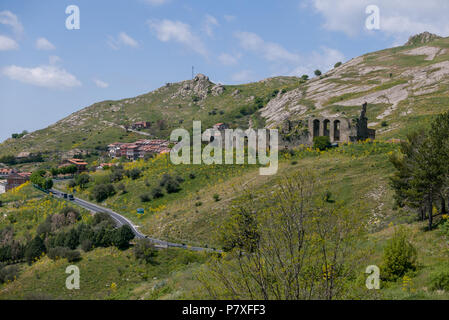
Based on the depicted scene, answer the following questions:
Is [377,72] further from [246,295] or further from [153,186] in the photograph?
[246,295]

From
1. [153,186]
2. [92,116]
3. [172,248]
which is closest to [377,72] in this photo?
[153,186]

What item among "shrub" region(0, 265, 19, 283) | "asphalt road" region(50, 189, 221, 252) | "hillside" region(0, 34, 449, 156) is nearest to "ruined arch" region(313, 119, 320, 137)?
"hillside" region(0, 34, 449, 156)

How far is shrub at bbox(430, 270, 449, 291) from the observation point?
12.4 m

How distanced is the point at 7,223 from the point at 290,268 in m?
61.6

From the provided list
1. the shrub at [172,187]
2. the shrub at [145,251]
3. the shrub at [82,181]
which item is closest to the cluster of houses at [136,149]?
the shrub at [82,181]

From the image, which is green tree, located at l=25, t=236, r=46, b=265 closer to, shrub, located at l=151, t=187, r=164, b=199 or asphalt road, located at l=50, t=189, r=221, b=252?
asphalt road, located at l=50, t=189, r=221, b=252

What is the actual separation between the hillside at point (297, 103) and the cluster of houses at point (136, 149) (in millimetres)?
11922

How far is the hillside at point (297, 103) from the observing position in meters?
79.0

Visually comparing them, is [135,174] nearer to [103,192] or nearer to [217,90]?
[103,192]

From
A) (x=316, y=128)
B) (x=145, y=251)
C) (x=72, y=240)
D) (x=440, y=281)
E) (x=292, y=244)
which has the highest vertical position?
(x=316, y=128)

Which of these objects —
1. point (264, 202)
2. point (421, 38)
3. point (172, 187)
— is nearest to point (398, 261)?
point (264, 202)

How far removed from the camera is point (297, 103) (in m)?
114

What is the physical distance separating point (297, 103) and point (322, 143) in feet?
204

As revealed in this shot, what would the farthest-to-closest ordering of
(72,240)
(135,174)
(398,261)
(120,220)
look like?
(135,174)
(120,220)
(72,240)
(398,261)
